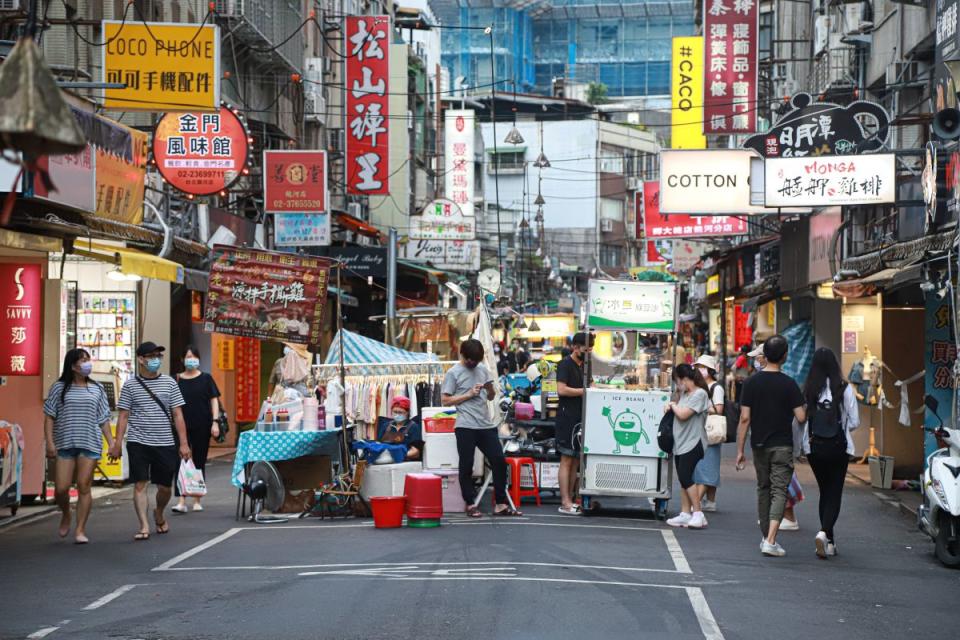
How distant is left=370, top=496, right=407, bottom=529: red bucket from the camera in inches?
536

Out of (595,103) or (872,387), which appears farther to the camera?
(595,103)

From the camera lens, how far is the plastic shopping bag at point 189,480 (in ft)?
50.5

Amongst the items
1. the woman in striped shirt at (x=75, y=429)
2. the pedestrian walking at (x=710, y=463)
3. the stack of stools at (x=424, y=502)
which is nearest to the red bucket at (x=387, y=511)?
the stack of stools at (x=424, y=502)

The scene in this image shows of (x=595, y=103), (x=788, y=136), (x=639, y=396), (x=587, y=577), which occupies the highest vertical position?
(x=595, y=103)

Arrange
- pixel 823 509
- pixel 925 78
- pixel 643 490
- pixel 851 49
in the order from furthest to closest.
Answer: pixel 851 49, pixel 925 78, pixel 643 490, pixel 823 509

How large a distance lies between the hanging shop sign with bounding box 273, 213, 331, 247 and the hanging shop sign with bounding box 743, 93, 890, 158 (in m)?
10.8

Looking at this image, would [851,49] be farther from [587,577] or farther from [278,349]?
[587,577]

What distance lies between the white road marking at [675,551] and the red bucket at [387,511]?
8.57ft

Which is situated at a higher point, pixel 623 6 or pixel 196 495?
pixel 623 6

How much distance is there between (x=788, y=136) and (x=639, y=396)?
317 inches

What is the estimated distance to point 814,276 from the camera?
26.2 meters

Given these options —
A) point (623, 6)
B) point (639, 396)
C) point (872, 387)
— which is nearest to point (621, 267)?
point (623, 6)

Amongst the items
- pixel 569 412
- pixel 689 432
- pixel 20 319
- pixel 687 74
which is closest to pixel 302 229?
pixel 687 74

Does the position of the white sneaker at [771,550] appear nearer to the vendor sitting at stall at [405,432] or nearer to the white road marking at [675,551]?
the white road marking at [675,551]
